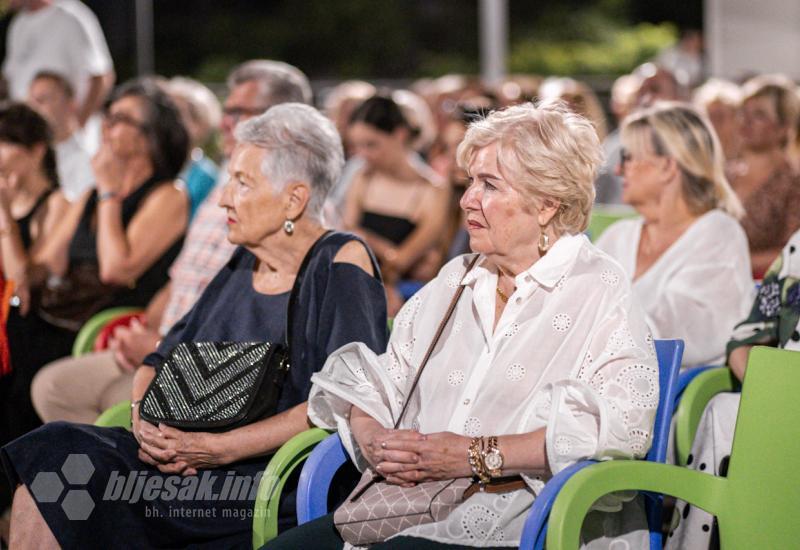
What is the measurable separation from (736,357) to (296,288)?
1284 mm

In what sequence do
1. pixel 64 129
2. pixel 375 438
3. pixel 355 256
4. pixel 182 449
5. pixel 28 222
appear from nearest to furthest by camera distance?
pixel 375 438 → pixel 182 449 → pixel 355 256 → pixel 28 222 → pixel 64 129

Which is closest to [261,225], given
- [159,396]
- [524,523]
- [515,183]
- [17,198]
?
[159,396]

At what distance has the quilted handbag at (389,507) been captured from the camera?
267 centimetres

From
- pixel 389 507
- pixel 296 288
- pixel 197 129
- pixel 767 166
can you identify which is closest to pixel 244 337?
pixel 296 288

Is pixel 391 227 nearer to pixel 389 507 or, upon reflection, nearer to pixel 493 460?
pixel 389 507

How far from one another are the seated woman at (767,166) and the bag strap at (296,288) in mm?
2268

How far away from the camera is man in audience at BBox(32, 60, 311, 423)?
4.19m

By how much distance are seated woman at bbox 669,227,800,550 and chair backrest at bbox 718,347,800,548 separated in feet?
1.94

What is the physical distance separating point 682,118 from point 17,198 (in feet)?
9.11

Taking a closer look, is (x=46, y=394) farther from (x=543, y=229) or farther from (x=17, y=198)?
(x=543, y=229)

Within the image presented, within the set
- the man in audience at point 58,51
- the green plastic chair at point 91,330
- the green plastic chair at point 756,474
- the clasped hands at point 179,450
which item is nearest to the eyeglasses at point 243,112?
the green plastic chair at point 91,330

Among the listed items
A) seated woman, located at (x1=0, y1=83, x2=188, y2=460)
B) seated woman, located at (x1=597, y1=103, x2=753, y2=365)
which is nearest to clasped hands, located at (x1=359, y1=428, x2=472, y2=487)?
seated woman, located at (x1=597, y1=103, x2=753, y2=365)

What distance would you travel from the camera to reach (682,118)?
156 inches

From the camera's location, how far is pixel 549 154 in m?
2.76
